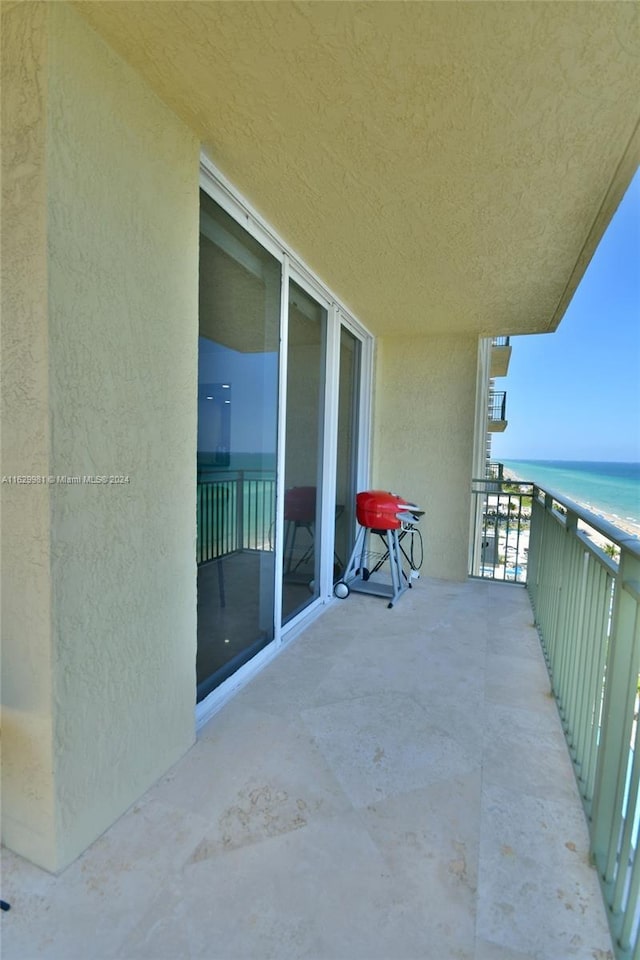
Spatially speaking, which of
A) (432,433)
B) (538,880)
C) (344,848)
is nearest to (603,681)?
(538,880)

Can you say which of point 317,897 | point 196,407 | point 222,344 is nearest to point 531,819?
point 317,897

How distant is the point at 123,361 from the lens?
1299mm

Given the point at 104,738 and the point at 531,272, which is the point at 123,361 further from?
the point at 531,272

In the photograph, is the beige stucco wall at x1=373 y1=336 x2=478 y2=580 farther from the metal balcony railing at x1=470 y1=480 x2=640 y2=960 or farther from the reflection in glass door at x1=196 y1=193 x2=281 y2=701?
the reflection in glass door at x1=196 y1=193 x2=281 y2=701

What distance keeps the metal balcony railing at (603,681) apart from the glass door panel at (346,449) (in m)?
1.73

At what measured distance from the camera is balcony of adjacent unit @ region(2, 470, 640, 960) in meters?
1.03

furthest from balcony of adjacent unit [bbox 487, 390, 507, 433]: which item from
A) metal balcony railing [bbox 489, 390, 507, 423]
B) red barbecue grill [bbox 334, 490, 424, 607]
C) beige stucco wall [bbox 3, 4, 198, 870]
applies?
beige stucco wall [bbox 3, 4, 198, 870]

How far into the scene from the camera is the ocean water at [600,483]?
20500 millimetres

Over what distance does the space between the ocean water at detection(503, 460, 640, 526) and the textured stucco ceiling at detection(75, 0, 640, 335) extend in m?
10.2

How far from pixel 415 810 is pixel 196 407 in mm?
1691

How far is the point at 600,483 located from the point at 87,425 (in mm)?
37457

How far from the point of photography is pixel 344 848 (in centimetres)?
127

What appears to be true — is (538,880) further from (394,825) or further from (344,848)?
(344,848)

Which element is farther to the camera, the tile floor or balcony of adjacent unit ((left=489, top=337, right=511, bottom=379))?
balcony of adjacent unit ((left=489, top=337, right=511, bottom=379))
